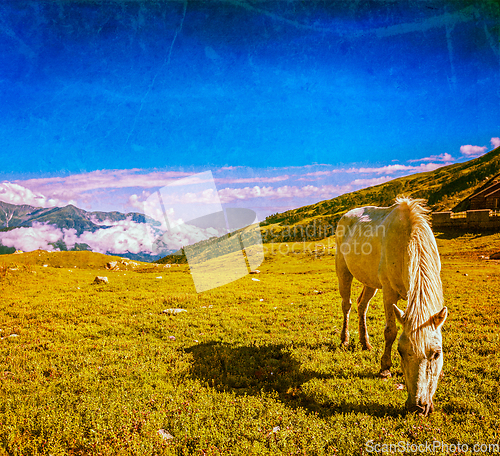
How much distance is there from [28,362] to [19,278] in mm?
17786

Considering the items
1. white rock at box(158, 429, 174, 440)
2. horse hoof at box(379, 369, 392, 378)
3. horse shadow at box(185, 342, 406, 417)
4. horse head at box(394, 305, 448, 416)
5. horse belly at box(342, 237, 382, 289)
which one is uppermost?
horse belly at box(342, 237, 382, 289)

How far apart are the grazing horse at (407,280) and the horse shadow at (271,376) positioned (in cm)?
109

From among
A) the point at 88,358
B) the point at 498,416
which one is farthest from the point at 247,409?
the point at 88,358

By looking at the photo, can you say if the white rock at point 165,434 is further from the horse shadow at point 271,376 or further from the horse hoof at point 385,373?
the horse hoof at point 385,373

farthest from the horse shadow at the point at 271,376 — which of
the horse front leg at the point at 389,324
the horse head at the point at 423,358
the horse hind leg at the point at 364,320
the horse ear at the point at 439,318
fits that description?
the horse ear at the point at 439,318

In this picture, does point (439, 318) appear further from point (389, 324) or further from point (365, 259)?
point (365, 259)

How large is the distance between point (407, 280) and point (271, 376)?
14.8 ft

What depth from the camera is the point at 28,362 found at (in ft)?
25.8

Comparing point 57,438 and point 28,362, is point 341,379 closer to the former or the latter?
point 57,438

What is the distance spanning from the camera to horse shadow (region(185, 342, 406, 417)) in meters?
5.79

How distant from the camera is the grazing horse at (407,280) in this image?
495 cm

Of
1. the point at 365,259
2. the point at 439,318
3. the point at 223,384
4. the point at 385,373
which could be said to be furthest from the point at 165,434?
the point at 365,259

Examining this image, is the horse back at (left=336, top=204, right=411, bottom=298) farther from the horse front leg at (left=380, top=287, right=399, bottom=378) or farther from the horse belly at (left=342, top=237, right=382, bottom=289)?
the horse front leg at (left=380, top=287, right=399, bottom=378)

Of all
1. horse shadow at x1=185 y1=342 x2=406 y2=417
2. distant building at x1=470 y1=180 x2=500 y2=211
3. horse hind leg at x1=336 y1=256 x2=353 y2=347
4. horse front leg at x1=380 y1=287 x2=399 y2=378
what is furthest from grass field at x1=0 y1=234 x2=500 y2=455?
distant building at x1=470 y1=180 x2=500 y2=211
